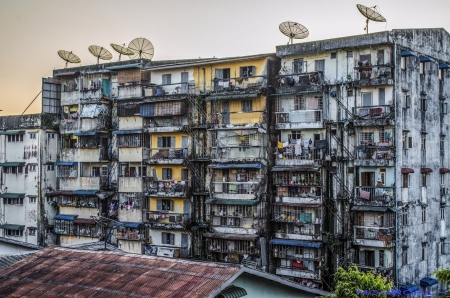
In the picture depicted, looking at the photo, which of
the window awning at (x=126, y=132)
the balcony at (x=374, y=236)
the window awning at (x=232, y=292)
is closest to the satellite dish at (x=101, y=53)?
the window awning at (x=126, y=132)

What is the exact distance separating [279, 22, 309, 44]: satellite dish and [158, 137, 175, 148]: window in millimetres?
12234

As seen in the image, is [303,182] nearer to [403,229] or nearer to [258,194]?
[258,194]

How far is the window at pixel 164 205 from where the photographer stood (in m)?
48.8

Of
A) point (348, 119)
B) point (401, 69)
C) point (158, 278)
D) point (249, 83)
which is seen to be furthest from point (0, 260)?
point (401, 69)

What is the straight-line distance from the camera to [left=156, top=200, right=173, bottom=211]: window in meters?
48.8

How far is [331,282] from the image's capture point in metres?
41.8

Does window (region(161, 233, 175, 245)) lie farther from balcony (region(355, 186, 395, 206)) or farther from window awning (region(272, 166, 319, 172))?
balcony (region(355, 186, 395, 206))

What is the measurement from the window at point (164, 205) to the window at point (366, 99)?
17.3 meters

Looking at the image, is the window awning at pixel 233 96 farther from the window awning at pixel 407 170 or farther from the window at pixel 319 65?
the window awning at pixel 407 170

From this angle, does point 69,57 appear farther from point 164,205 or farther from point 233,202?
point 233,202

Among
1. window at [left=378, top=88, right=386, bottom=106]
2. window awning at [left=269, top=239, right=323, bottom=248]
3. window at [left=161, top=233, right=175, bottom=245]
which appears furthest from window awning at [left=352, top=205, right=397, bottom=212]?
window at [left=161, top=233, right=175, bottom=245]

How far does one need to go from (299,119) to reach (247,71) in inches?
226

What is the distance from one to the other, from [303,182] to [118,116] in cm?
1790

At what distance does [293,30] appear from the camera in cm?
4525
